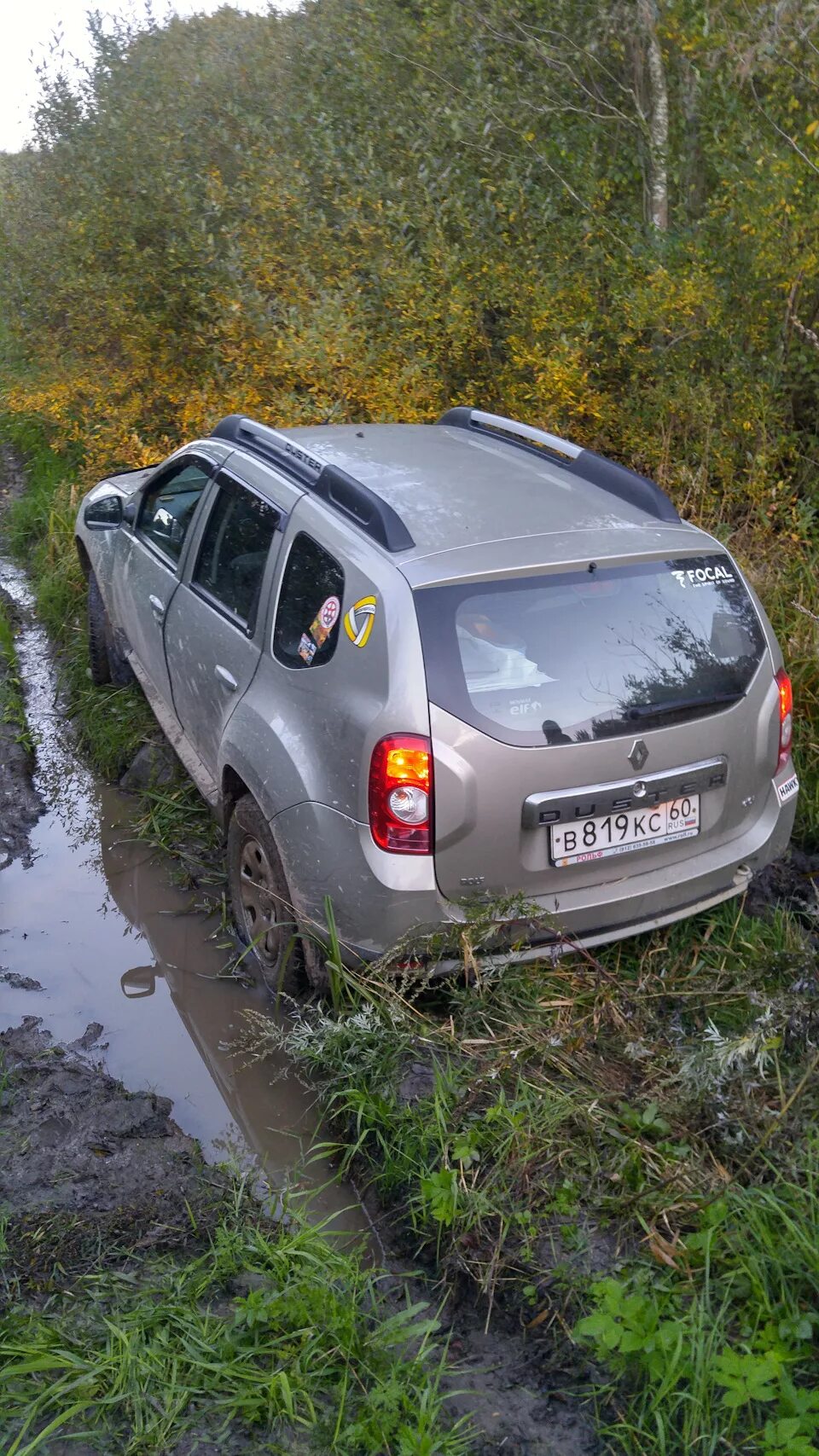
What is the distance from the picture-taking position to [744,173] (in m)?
6.57

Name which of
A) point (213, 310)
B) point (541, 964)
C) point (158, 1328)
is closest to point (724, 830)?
point (541, 964)

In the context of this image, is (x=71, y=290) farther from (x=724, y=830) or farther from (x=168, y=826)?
(x=724, y=830)

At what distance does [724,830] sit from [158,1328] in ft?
6.97

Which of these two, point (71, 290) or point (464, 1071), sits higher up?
point (71, 290)

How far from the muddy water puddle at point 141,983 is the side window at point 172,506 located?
50.8 inches

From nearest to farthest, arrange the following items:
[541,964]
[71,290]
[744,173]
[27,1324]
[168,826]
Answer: [27,1324] < [541,964] < [168,826] < [744,173] < [71,290]

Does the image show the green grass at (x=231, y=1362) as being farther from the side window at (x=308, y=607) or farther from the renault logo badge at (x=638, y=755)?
the side window at (x=308, y=607)

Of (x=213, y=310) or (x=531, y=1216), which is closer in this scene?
(x=531, y=1216)

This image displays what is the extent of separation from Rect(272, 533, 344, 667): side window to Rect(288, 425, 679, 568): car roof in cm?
27

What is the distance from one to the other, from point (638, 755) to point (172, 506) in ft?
8.97

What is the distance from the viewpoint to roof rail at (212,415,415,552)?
11.0ft

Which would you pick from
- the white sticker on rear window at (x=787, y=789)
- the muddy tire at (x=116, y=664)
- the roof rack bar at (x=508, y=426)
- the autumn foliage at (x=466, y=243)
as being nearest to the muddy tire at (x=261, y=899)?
the white sticker on rear window at (x=787, y=789)

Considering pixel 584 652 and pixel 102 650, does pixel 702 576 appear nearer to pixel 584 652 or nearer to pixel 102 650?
pixel 584 652

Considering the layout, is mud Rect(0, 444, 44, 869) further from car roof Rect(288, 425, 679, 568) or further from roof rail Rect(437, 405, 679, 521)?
roof rail Rect(437, 405, 679, 521)
